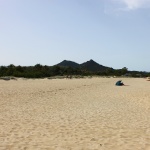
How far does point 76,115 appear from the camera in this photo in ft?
42.6

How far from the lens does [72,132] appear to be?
928 cm

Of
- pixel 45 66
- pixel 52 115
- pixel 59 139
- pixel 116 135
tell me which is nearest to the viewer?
pixel 59 139

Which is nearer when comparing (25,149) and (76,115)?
(25,149)

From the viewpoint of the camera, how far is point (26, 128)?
31.9 feet

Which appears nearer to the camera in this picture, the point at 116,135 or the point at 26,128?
the point at 116,135

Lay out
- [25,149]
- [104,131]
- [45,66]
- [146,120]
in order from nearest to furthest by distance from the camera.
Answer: [25,149] → [104,131] → [146,120] → [45,66]

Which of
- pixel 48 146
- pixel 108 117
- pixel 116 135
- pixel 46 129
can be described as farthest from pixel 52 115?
pixel 48 146

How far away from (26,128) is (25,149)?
2624mm

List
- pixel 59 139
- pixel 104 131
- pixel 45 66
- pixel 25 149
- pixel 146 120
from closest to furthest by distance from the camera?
pixel 25 149, pixel 59 139, pixel 104 131, pixel 146 120, pixel 45 66

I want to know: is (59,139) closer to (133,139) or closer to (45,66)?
(133,139)

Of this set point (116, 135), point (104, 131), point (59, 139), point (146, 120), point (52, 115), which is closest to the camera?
point (59, 139)

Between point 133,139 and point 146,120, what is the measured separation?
3.68 metres

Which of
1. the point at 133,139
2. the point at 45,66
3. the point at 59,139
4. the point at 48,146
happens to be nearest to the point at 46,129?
the point at 59,139

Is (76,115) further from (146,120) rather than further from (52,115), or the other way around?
(146,120)
